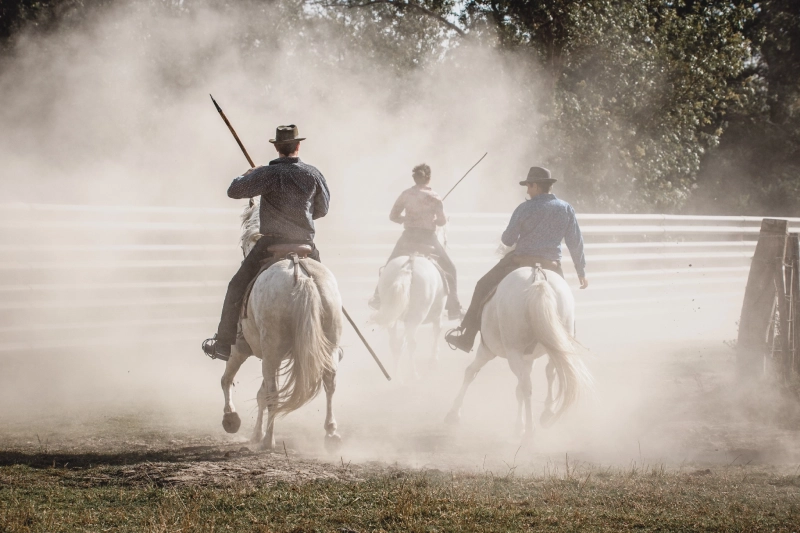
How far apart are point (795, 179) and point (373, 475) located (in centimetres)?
2860

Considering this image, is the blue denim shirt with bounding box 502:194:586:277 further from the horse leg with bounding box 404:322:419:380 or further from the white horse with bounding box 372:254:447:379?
the horse leg with bounding box 404:322:419:380

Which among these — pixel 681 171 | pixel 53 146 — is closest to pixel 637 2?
pixel 681 171

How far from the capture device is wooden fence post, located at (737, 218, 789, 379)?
9445 millimetres

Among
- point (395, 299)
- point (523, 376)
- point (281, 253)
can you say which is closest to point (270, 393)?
point (281, 253)

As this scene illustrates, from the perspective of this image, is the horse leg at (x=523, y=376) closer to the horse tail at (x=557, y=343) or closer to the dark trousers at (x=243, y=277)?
the horse tail at (x=557, y=343)

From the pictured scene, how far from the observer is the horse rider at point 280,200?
6.45 metres

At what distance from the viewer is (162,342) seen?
10781mm

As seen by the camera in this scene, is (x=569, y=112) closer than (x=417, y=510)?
No

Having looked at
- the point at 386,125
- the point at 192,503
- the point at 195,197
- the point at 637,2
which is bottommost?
the point at 192,503

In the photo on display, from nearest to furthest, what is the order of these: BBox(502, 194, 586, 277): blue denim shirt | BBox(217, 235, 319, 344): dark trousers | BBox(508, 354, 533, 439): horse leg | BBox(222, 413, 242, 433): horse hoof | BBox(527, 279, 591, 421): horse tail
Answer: BBox(217, 235, 319, 344): dark trousers
BBox(527, 279, 591, 421): horse tail
BBox(222, 413, 242, 433): horse hoof
BBox(508, 354, 533, 439): horse leg
BBox(502, 194, 586, 277): blue denim shirt

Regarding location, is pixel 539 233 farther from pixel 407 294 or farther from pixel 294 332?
pixel 294 332

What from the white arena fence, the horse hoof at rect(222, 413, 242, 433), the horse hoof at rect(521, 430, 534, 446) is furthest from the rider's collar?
the white arena fence

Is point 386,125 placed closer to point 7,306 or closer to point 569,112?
point 569,112

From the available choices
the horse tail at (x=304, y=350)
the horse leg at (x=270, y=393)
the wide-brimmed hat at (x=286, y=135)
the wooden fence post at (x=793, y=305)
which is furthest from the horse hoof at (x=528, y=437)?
the wooden fence post at (x=793, y=305)
